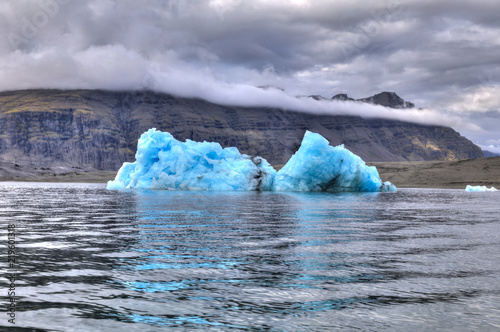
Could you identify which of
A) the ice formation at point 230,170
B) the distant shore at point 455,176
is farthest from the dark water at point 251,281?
the distant shore at point 455,176

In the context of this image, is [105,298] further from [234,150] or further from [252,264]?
[234,150]

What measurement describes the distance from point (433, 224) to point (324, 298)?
573 inches

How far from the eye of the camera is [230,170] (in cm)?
5769

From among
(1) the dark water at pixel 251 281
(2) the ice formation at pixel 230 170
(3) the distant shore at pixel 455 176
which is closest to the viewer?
(1) the dark water at pixel 251 281

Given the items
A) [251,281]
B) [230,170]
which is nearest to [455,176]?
[230,170]

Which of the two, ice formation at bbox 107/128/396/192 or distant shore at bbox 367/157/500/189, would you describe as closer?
ice formation at bbox 107/128/396/192

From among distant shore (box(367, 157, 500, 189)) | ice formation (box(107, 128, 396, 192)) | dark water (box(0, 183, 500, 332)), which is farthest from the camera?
distant shore (box(367, 157, 500, 189))

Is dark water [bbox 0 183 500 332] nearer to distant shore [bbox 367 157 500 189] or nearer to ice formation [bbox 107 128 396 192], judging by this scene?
ice formation [bbox 107 128 396 192]

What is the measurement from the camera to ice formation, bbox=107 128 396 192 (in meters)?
53.3

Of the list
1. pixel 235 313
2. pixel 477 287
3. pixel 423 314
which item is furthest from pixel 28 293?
pixel 477 287

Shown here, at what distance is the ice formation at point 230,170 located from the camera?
53312mm

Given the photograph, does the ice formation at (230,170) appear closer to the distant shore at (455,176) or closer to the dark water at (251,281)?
the dark water at (251,281)

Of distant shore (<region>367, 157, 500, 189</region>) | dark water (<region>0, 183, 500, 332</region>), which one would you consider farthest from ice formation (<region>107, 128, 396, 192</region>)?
distant shore (<region>367, 157, 500, 189</region>)

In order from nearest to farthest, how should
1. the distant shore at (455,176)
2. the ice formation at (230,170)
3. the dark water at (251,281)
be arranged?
the dark water at (251,281) < the ice formation at (230,170) < the distant shore at (455,176)
